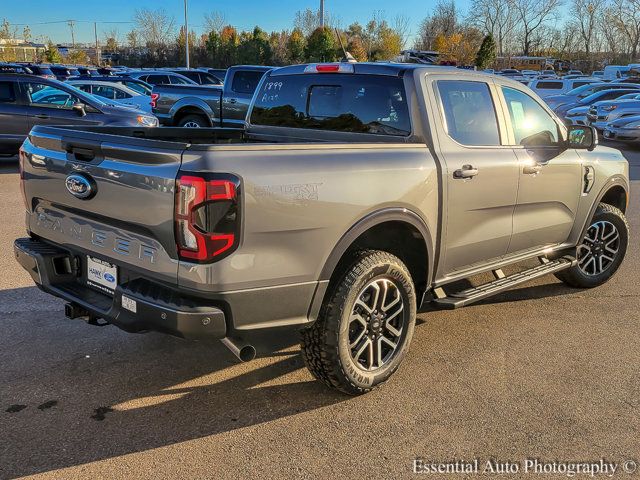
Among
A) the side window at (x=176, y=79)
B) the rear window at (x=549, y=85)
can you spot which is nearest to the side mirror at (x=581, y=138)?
the side window at (x=176, y=79)

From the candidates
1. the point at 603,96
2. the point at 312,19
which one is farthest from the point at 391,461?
the point at 312,19

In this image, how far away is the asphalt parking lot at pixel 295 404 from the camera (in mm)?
2906

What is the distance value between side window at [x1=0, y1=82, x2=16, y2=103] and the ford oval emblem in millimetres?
9566

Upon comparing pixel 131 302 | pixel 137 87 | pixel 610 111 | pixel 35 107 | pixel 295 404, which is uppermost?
pixel 137 87

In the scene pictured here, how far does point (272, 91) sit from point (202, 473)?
3.00 metres

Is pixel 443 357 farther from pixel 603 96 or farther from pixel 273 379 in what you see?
pixel 603 96

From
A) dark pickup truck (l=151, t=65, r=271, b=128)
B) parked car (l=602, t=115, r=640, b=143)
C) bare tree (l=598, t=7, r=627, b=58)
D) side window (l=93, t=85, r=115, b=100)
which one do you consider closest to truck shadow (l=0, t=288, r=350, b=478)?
dark pickup truck (l=151, t=65, r=271, b=128)

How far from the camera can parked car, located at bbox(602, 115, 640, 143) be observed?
16.7 metres

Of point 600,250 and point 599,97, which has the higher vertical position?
point 599,97

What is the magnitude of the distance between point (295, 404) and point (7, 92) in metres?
10.5

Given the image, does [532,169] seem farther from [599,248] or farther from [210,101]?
[210,101]

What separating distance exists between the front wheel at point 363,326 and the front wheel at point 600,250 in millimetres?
2506

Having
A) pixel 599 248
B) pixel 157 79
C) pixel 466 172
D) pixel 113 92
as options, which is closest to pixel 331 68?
pixel 466 172

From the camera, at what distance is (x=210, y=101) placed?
570 inches
